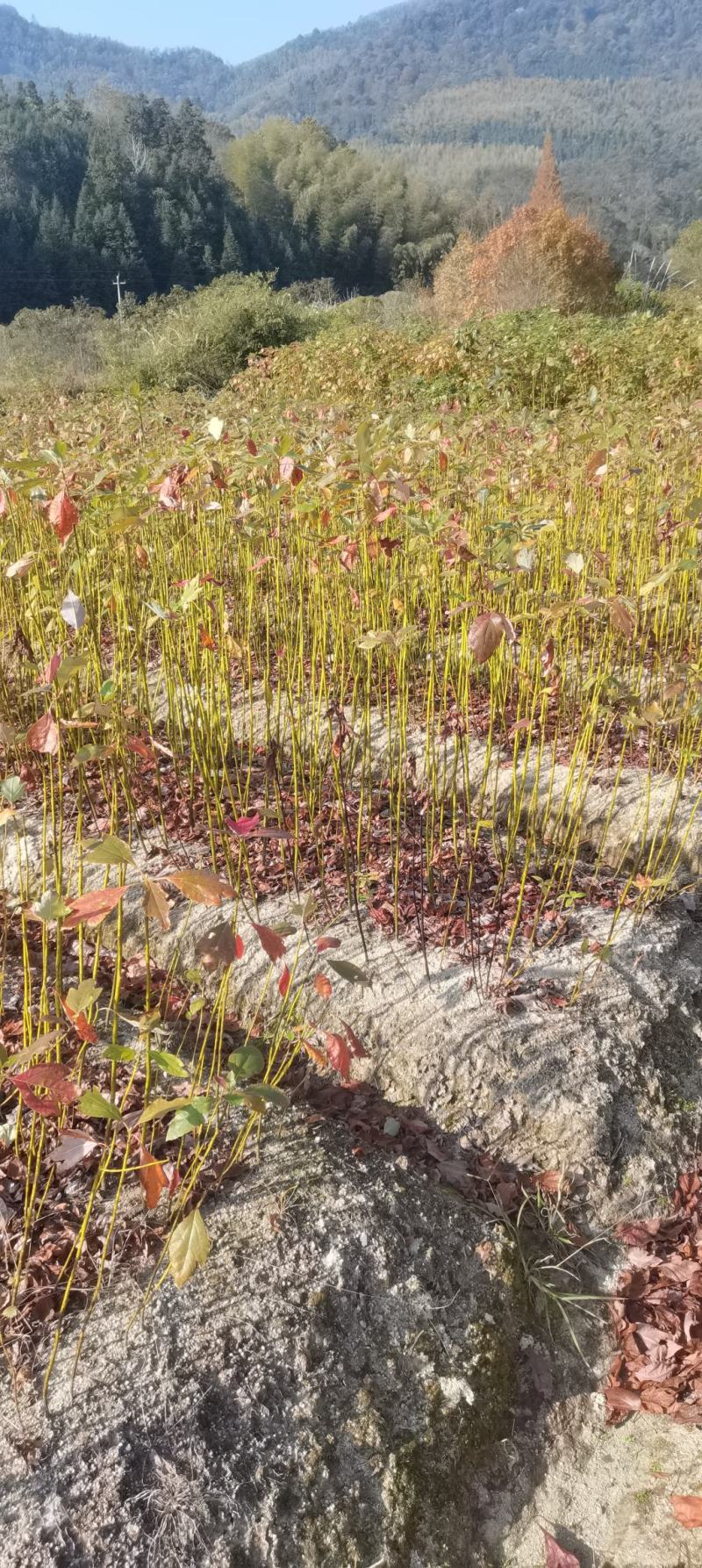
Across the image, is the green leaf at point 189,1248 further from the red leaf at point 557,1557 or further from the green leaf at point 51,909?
the red leaf at point 557,1557

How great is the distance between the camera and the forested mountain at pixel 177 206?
33031 mm

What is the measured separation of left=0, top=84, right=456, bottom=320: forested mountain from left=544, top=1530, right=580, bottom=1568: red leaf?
3570 centimetres

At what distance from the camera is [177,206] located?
35.3 m

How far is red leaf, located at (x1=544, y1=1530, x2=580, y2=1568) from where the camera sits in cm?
123

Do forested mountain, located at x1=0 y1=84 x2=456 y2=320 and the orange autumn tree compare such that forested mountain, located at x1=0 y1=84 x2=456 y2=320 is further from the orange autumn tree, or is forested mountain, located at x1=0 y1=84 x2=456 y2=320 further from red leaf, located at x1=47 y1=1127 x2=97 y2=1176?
red leaf, located at x1=47 y1=1127 x2=97 y2=1176

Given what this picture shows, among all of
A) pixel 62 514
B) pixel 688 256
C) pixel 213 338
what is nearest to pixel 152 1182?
pixel 62 514

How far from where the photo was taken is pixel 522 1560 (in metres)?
1.25

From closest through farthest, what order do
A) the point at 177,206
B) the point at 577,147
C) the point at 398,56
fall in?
the point at 177,206 → the point at 577,147 → the point at 398,56

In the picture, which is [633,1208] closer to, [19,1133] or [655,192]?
[19,1133]

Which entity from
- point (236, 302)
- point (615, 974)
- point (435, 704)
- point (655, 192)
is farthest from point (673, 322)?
point (655, 192)

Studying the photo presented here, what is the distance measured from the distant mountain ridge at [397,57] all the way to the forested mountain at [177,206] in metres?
95.1

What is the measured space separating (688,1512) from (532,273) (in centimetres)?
1534

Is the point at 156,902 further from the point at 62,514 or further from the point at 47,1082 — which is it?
the point at 62,514

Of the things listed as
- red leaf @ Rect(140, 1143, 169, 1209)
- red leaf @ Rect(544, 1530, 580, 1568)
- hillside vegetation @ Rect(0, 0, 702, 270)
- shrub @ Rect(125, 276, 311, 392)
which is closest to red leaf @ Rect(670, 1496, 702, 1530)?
red leaf @ Rect(544, 1530, 580, 1568)
